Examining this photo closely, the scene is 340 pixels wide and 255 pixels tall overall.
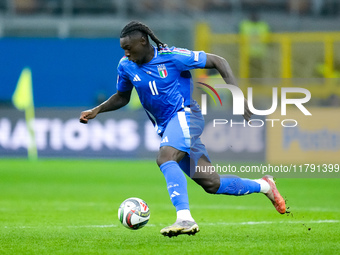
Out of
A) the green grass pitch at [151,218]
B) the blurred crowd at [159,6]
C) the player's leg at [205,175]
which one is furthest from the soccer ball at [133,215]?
the blurred crowd at [159,6]

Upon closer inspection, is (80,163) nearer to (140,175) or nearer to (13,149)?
(13,149)

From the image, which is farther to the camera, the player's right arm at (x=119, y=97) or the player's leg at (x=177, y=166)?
the player's right arm at (x=119, y=97)

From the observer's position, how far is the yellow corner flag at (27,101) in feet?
57.4

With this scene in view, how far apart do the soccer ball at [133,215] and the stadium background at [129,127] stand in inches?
6.1

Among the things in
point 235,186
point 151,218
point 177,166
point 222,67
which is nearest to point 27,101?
A: point 151,218

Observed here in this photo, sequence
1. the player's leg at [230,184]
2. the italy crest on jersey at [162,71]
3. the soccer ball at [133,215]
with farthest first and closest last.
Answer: the player's leg at [230,184] < the italy crest on jersey at [162,71] < the soccer ball at [133,215]

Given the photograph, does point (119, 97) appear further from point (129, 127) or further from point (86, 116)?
point (129, 127)

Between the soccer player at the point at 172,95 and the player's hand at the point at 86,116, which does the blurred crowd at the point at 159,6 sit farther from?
the soccer player at the point at 172,95

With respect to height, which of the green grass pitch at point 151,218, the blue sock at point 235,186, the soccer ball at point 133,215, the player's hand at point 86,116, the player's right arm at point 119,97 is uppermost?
the player's right arm at point 119,97

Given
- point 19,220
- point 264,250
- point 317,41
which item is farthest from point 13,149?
point 264,250

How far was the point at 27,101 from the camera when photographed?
18453 mm

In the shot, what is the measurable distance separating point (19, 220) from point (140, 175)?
644cm

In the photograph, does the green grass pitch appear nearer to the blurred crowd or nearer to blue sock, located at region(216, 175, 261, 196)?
blue sock, located at region(216, 175, 261, 196)

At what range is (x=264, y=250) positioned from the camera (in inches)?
223
